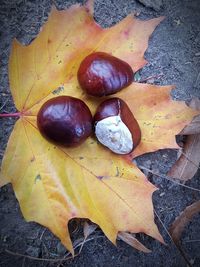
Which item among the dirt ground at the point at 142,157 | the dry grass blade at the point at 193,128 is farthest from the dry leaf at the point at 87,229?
the dry grass blade at the point at 193,128

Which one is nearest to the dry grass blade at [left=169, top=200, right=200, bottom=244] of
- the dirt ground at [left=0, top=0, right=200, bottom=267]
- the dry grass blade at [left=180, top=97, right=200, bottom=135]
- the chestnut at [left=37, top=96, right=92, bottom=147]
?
the dirt ground at [left=0, top=0, right=200, bottom=267]

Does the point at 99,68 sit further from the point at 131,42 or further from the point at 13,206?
the point at 13,206

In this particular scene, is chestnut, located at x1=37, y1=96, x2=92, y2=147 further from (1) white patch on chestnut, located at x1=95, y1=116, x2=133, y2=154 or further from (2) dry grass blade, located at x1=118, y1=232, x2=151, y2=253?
(2) dry grass blade, located at x1=118, y1=232, x2=151, y2=253

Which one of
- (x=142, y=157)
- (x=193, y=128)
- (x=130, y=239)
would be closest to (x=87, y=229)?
(x=130, y=239)

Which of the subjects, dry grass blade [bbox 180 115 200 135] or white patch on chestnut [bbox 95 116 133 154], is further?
dry grass blade [bbox 180 115 200 135]

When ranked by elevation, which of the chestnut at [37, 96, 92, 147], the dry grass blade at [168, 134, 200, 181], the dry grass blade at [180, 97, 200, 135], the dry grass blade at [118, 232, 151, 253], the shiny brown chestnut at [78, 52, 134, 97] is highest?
the shiny brown chestnut at [78, 52, 134, 97]

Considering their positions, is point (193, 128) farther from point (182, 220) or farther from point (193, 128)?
point (182, 220)
